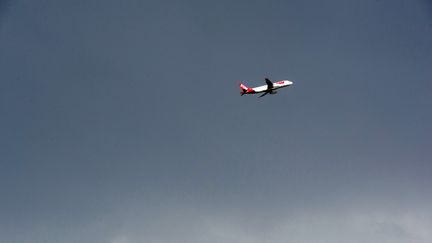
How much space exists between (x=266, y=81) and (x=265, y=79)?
2542 mm

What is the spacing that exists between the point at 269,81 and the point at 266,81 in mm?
1614

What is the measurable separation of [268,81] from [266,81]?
3.56ft

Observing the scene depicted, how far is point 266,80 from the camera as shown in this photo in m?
Result: 198

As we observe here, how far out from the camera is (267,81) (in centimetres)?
19938

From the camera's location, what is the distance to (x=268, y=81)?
19938cm

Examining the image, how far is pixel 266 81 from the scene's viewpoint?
654 feet

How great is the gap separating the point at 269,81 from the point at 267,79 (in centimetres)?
Result: 247

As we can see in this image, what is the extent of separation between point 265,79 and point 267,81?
2770mm

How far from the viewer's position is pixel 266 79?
19738 centimetres

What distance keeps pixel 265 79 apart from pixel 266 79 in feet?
2.05

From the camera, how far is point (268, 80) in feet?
651

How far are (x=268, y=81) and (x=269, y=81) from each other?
21.2 inches

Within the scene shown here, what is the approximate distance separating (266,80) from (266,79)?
110cm
